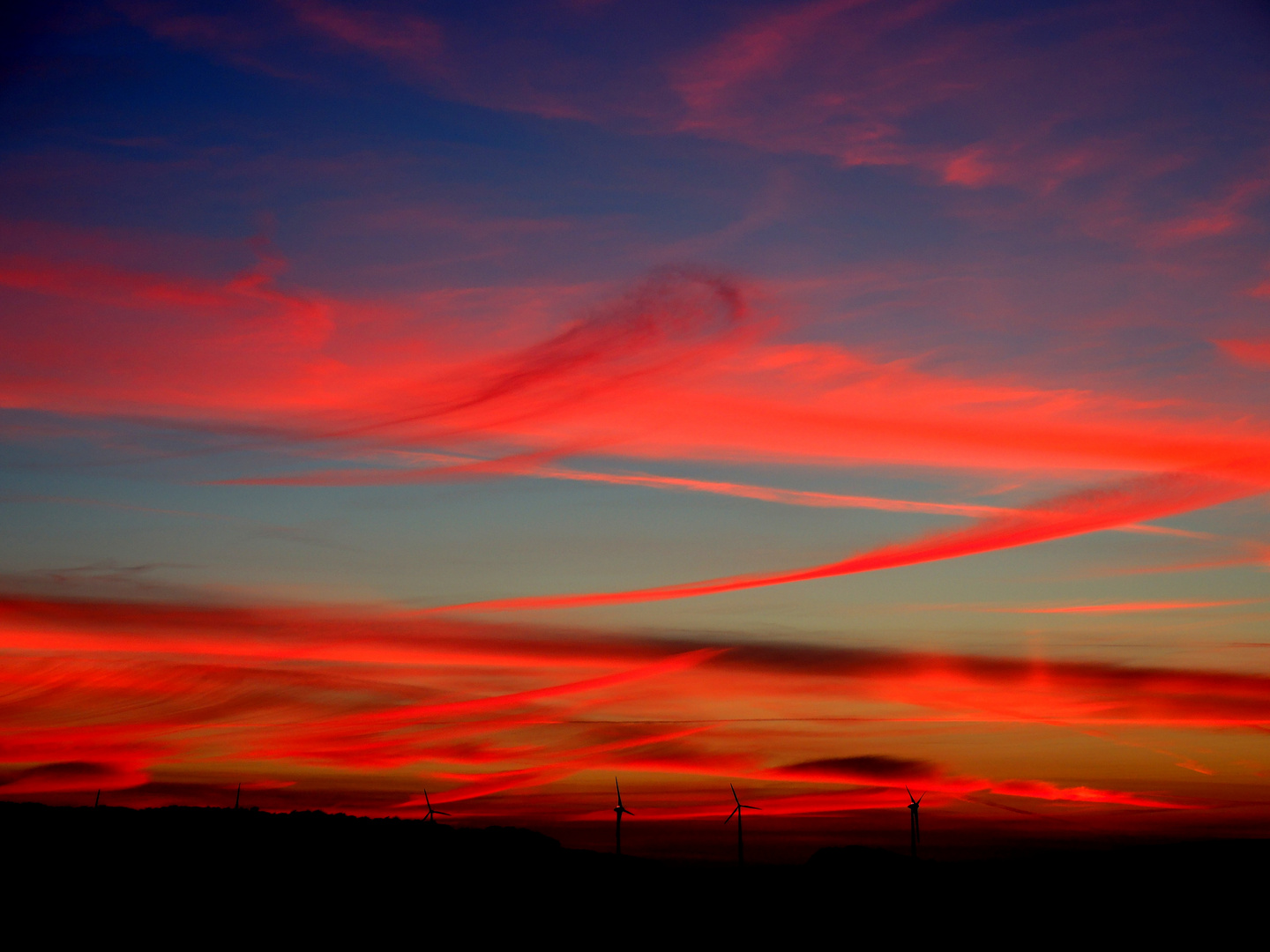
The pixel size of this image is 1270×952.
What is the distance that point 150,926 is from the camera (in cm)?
19750

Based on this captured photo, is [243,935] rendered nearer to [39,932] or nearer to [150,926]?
[150,926]

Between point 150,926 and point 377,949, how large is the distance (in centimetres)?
4412

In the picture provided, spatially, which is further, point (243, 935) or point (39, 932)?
point (243, 935)

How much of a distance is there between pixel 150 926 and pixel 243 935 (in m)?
17.5

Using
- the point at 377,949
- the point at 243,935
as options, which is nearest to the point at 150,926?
the point at 243,935

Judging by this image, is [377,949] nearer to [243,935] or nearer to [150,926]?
[243,935]

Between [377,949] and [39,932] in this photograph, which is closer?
[39,932]

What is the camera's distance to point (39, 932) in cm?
18500

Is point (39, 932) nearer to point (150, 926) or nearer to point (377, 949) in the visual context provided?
point (150, 926)

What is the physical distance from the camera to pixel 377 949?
19825cm

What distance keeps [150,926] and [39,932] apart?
19484 mm

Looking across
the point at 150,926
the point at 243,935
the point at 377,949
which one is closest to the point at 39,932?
the point at 150,926

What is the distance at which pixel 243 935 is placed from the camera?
7854 inches

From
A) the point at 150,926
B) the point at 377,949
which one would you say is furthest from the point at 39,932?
the point at 377,949
